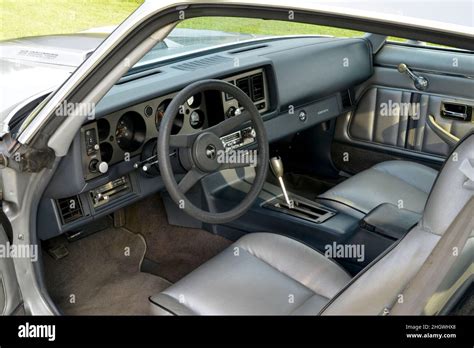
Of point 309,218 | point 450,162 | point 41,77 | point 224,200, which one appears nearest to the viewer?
point 450,162

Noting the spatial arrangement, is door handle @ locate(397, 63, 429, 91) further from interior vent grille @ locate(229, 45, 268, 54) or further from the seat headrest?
the seat headrest

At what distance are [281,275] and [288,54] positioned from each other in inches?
55.1

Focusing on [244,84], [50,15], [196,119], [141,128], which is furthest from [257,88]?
[50,15]

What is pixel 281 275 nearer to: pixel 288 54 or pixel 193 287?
pixel 193 287

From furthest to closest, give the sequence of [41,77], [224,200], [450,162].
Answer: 1. [224,200]
2. [41,77]
3. [450,162]

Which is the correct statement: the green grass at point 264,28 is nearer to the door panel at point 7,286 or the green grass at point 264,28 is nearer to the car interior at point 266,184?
the car interior at point 266,184

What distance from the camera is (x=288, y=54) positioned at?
10.5 ft

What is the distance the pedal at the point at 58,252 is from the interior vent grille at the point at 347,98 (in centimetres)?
184

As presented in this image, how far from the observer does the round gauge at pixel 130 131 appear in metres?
2.46

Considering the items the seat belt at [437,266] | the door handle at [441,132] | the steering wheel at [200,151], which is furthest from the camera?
the door handle at [441,132]

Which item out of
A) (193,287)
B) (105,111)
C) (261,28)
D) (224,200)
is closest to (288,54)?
(261,28)

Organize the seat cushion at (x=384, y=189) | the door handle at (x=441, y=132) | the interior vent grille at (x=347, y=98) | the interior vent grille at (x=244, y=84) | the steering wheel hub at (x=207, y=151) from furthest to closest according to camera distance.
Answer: the interior vent grille at (x=347, y=98) < the door handle at (x=441, y=132) < the interior vent grille at (x=244, y=84) < the seat cushion at (x=384, y=189) < the steering wheel hub at (x=207, y=151)
